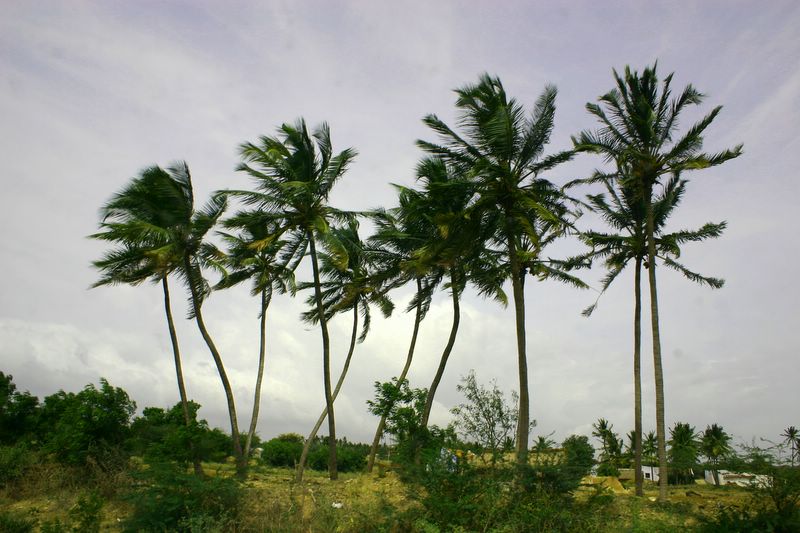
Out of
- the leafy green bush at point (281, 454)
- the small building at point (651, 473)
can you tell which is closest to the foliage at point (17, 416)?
the leafy green bush at point (281, 454)

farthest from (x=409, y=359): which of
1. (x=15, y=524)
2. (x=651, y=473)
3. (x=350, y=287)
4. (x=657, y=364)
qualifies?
(x=651, y=473)

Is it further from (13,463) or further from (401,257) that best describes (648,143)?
(13,463)

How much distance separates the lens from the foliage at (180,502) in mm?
12016

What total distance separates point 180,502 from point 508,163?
1153cm

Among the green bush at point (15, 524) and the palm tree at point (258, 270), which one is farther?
the palm tree at point (258, 270)

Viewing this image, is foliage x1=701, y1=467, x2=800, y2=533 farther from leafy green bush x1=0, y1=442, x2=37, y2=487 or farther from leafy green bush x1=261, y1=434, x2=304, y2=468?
leafy green bush x1=261, y1=434, x2=304, y2=468

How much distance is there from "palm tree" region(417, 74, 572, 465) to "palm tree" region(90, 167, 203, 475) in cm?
921

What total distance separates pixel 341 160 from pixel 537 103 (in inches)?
265

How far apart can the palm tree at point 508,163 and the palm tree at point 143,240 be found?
921 centimetres

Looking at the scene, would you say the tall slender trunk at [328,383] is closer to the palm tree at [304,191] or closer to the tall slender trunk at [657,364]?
the palm tree at [304,191]

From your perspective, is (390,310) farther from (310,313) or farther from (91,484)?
(91,484)

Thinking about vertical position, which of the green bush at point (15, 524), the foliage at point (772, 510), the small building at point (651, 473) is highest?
the small building at point (651, 473)

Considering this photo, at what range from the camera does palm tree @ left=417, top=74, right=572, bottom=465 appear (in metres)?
16.3

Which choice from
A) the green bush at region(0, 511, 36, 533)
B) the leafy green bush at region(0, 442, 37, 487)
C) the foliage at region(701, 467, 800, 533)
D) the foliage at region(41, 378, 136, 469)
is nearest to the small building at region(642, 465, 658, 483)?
the foliage at region(701, 467, 800, 533)
